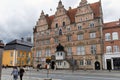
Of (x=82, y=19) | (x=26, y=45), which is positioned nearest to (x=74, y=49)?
(x=82, y=19)

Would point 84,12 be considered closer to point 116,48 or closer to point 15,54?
point 116,48

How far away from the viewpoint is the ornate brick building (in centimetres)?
4456

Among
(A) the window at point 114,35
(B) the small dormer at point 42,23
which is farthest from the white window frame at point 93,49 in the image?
(B) the small dormer at point 42,23

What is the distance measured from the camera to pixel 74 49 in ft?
159

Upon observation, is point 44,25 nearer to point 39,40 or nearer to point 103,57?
point 39,40

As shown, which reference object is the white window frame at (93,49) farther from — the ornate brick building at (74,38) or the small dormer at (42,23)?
the small dormer at (42,23)

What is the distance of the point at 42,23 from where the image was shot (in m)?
58.8

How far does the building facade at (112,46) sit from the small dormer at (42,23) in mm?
21958

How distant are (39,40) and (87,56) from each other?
1993 cm

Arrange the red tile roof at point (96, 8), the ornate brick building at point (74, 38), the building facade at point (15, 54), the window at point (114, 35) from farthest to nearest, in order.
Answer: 1. the building facade at point (15, 54)
2. the red tile roof at point (96, 8)
3. the ornate brick building at point (74, 38)
4. the window at point (114, 35)

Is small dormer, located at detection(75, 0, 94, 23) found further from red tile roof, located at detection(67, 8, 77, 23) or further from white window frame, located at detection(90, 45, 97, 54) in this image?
white window frame, located at detection(90, 45, 97, 54)

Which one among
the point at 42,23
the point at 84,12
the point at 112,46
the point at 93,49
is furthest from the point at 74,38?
the point at 42,23

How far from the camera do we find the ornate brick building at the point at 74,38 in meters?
44.6

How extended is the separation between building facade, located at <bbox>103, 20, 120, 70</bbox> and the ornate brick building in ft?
4.20
